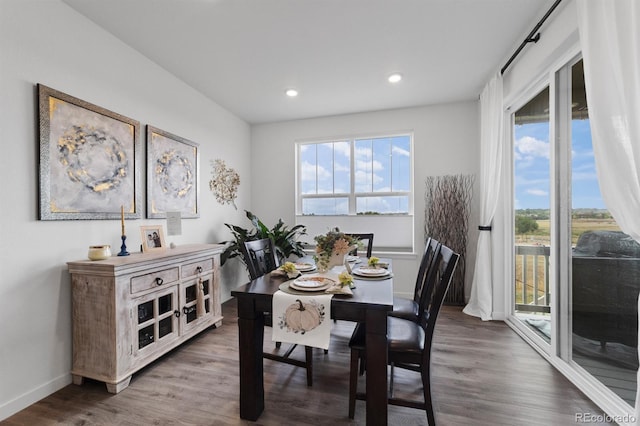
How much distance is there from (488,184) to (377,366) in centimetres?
258

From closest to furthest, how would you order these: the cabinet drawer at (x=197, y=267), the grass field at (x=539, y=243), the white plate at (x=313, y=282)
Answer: the white plate at (x=313, y=282)
the grass field at (x=539, y=243)
the cabinet drawer at (x=197, y=267)

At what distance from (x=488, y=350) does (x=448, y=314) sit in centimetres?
88

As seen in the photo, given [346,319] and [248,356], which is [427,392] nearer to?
[346,319]

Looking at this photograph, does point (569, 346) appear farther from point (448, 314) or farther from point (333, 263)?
point (333, 263)

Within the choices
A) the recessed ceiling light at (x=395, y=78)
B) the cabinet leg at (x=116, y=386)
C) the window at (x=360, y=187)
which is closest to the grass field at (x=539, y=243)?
the window at (x=360, y=187)

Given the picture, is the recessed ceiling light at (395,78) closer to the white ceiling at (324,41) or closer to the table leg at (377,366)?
the white ceiling at (324,41)

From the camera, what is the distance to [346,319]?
4.73ft

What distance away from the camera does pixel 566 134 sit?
2.06 m

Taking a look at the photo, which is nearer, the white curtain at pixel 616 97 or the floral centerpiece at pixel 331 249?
the white curtain at pixel 616 97

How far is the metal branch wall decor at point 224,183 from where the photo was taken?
144 inches

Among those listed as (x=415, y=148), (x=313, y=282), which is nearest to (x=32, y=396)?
(x=313, y=282)

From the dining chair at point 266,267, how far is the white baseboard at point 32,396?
1.42 metres

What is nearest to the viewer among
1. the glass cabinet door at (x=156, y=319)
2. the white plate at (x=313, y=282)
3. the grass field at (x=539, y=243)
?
the white plate at (x=313, y=282)

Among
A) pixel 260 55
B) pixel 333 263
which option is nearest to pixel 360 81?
pixel 260 55
